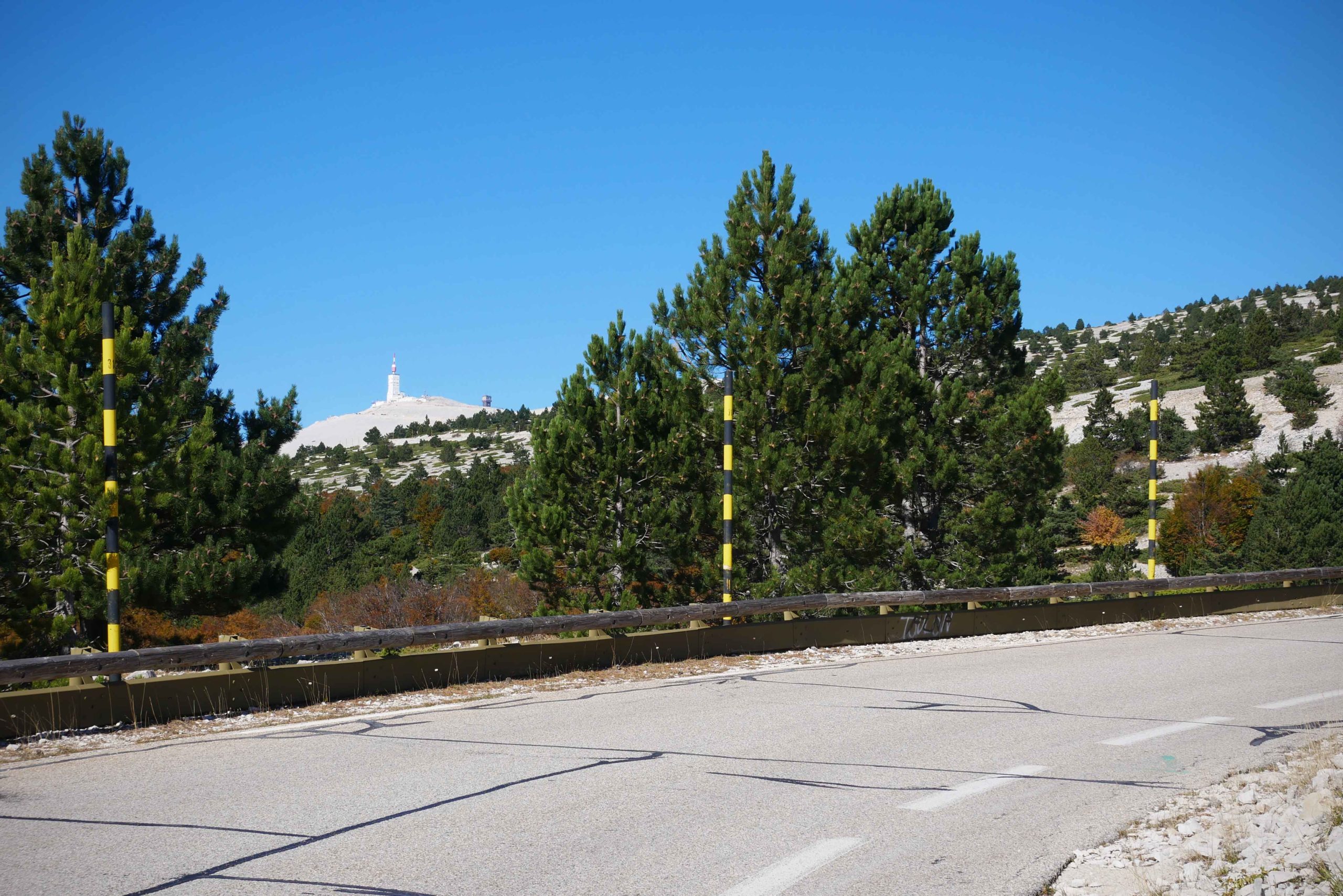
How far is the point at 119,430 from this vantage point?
1817 centimetres

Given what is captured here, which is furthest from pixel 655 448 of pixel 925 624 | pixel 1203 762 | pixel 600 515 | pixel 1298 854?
pixel 1298 854

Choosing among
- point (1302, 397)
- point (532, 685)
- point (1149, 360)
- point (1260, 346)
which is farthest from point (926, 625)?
point (1149, 360)

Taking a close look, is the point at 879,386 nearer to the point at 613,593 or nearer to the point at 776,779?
the point at 613,593

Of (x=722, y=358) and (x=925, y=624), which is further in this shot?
(x=722, y=358)

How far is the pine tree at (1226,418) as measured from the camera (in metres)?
81.8

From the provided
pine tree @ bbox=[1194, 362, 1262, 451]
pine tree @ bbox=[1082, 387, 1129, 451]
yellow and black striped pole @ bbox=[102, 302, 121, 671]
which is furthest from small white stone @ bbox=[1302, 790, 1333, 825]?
pine tree @ bbox=[1194, 362, 1262, 451]

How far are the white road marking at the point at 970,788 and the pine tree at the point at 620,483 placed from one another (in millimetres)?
20143

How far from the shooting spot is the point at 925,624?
53.9 feet

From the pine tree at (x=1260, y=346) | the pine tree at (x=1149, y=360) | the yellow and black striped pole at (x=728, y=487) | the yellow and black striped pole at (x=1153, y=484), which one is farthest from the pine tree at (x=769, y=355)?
the pine tree at (x=1149, y=360)

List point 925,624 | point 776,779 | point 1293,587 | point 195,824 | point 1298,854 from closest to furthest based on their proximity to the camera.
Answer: point 1298,854 < point 195,824 < point 776,779 < point 925,624 < point 1293,587

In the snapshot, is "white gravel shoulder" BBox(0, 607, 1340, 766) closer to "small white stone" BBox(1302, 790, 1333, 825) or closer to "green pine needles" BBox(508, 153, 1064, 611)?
"small white stone" BBox(1302, 790, 1333, 825)

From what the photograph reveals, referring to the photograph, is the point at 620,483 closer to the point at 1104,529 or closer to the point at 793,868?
the point at 793,868

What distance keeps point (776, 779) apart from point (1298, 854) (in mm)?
3173

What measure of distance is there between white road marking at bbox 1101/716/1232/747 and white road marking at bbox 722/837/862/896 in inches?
137
